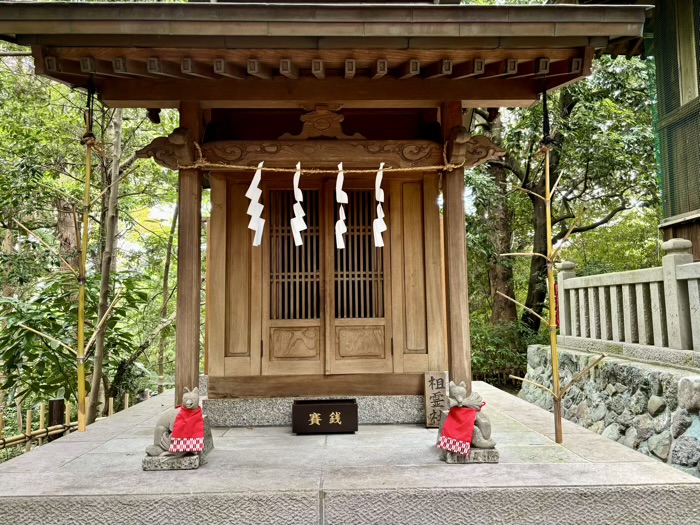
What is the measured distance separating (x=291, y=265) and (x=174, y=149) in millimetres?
1854

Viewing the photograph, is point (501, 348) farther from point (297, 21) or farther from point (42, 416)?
point (297, 21)

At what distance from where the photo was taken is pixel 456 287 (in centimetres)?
471

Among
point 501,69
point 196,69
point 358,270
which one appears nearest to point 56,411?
point 358,270

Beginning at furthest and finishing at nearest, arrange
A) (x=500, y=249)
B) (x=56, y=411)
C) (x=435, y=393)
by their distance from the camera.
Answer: (x=500, y=249) < (x=56, y=411) < (x=435, y=393)

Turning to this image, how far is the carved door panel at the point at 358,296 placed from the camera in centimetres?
561

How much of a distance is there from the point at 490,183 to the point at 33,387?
10.2 meters

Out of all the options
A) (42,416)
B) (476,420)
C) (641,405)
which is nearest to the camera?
(476,420)

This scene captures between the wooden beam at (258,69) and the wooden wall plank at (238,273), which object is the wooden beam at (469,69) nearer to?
the wooden beam at (258,69)

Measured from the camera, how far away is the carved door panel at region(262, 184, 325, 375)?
560 cm

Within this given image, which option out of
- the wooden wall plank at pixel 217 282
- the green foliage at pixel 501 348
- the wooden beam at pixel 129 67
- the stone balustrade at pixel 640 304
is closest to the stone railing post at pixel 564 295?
the stone balustrade at pixel 640 304

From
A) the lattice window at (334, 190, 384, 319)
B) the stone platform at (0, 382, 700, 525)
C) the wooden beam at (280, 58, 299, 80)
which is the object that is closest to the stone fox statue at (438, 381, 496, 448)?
the stone platform at (0, 382, 700, 525)

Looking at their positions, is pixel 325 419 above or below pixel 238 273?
below

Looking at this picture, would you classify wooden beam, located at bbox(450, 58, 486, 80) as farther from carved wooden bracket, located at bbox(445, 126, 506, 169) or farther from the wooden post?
the wooden post

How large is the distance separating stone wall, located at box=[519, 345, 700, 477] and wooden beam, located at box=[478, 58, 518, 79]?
380cm
